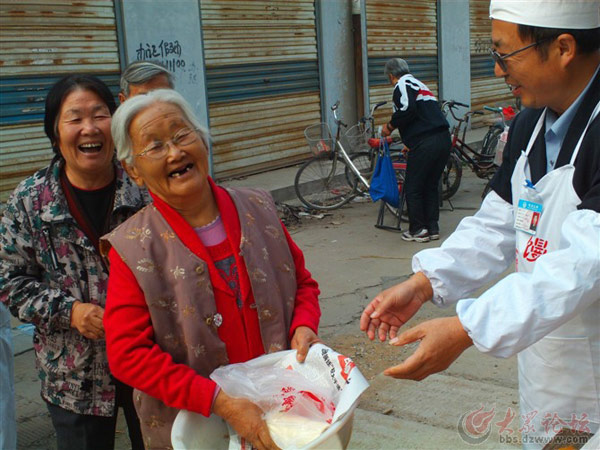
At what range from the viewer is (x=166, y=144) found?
2.03 meters

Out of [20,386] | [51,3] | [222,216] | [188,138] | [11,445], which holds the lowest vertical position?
[20,386]

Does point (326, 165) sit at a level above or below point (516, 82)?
below

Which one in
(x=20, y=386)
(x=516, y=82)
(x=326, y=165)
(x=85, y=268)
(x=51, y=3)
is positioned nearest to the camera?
(x=516, y=82)

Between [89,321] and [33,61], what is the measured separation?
19.8ft

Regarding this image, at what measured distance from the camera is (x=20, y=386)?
413cm

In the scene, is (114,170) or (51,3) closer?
(114,170)

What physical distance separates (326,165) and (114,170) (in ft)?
21.8

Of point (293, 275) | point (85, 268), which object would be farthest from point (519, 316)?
point (85, 268)

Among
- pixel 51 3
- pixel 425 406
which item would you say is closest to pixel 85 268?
pixel 425 406

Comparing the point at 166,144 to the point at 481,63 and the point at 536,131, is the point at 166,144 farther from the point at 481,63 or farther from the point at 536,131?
the point at 481,63

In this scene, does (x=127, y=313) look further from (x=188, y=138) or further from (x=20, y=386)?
(x=20, y=386)

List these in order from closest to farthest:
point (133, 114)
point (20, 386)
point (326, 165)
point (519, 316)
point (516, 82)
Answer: point (519, 316) → point (516, 82) → point (133, 114) → point (20, 386) → point (326, 165)

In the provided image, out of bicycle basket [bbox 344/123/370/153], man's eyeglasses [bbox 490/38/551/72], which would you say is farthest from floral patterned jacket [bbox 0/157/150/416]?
bicycle basket [bbox 344/123/370/153]

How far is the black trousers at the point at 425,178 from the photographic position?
23.7ft
